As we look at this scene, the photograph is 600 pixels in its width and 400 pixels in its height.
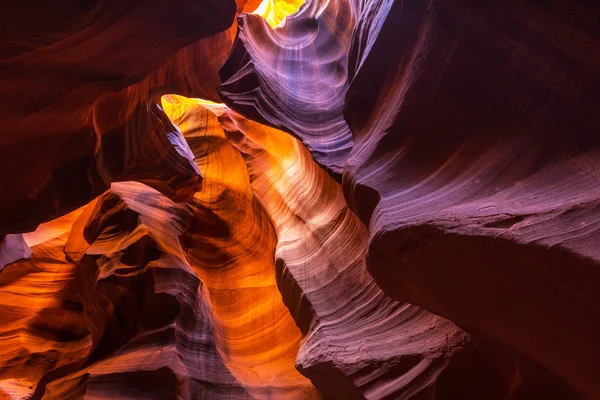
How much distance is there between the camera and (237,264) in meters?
7.96

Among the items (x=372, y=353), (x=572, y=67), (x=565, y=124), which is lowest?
(x=372, y=353)

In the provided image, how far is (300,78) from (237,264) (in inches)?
123

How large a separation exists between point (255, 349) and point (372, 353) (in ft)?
9.74

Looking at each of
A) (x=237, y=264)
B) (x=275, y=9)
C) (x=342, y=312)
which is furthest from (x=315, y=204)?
(x=275, y=9)

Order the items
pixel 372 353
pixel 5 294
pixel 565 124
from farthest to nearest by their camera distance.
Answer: pixel 5 294 < pixel 372 353 < pixel 565 124

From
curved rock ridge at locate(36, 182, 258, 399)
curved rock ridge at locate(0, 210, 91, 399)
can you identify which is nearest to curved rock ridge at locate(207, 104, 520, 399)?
curved rock ridge at locate(36, 182, 258, 399)

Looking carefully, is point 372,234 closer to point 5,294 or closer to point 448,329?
point 448,329

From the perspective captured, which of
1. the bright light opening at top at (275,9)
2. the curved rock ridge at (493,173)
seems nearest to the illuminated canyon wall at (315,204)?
the curved rock ridge at (493,173)

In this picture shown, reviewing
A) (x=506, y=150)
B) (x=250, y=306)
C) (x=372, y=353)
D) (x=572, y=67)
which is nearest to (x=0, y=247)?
(x=250, y=306)

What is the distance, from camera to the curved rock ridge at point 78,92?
3.42 metres

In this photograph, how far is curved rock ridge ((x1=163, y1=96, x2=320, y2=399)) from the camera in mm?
5964

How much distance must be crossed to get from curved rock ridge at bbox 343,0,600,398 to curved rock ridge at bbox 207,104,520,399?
0.53 metres

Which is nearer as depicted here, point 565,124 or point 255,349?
point 565,124

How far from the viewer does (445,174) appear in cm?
285
